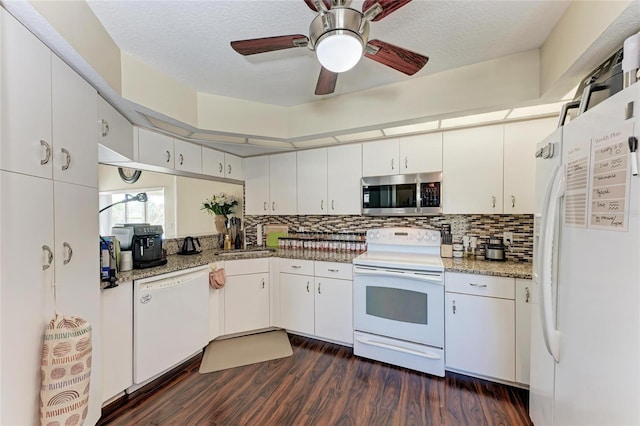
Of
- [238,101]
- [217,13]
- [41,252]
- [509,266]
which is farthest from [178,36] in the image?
[509,266]

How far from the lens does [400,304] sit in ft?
7.34

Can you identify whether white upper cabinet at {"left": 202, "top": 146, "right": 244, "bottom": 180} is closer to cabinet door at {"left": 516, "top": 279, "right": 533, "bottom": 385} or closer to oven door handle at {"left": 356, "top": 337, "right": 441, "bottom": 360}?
oven door handle at {"left": 356, "top": 337, "right": 441, "bottom": 360}

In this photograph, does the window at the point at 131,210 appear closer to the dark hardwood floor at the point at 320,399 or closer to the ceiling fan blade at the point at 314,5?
the dark hardwood floor at the point at 320,399

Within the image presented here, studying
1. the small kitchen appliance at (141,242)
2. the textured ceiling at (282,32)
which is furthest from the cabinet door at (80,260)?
the textured ceiling at (282,32)

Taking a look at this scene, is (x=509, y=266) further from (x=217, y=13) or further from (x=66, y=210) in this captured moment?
(x=66, y=210)

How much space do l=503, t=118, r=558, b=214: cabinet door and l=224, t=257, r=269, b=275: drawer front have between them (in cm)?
240

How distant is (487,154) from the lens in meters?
2.30

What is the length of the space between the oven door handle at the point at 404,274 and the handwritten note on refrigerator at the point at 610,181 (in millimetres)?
1221

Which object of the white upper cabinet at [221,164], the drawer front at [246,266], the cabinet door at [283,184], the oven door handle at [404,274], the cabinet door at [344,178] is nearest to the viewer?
the oven door handle at [404,274]

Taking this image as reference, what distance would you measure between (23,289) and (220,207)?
7.60 feet

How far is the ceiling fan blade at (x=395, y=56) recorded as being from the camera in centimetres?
130

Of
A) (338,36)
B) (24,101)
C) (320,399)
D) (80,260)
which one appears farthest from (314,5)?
(320,399)

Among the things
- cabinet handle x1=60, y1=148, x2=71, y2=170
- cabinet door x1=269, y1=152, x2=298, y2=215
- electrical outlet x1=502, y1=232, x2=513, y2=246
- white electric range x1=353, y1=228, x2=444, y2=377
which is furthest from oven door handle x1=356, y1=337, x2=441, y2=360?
cabinet handle x1=60, y1=148, x2=71, y2=170

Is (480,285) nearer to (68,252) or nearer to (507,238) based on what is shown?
(507,238)
